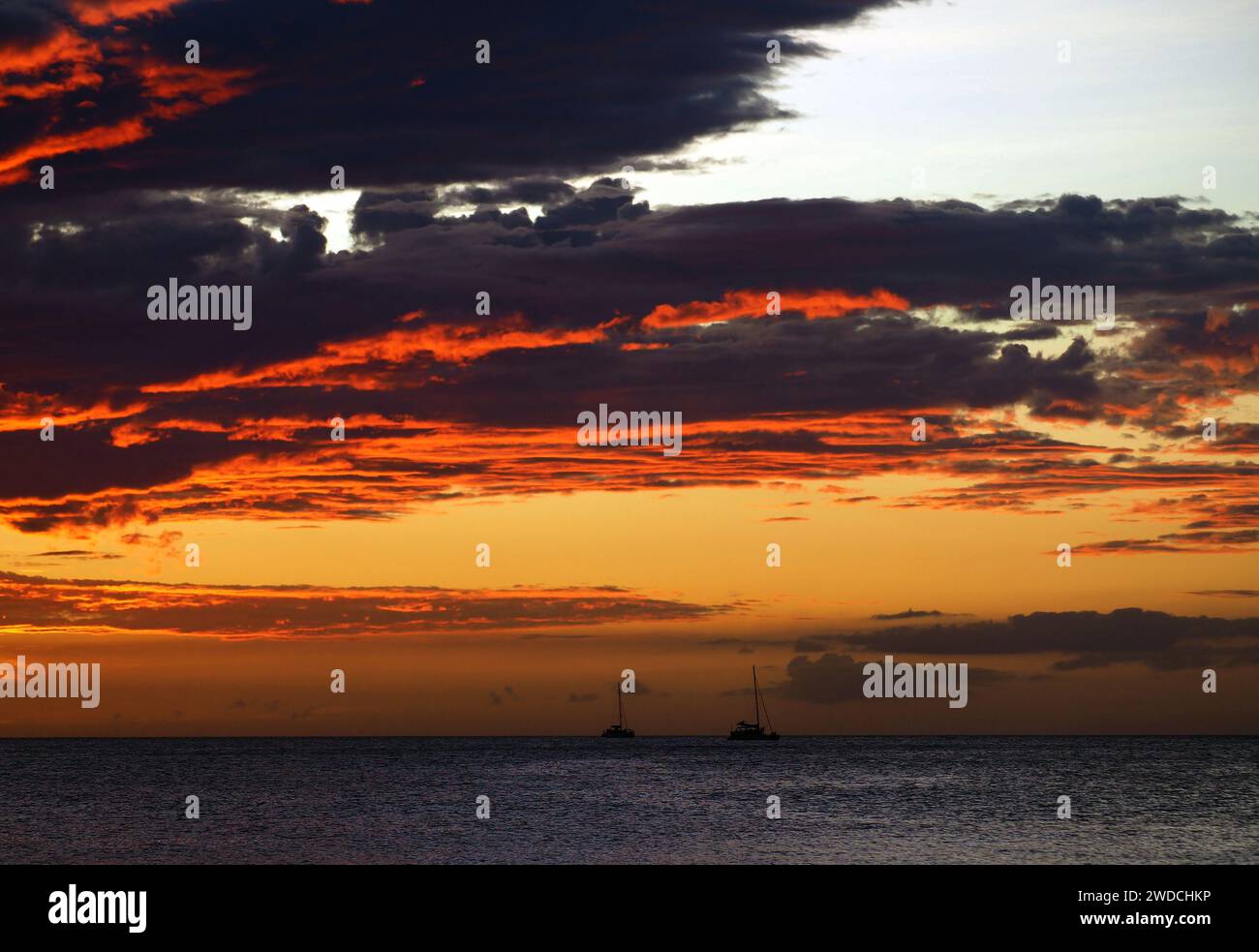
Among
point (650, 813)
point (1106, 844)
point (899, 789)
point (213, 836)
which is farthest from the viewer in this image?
point (899, 789)
